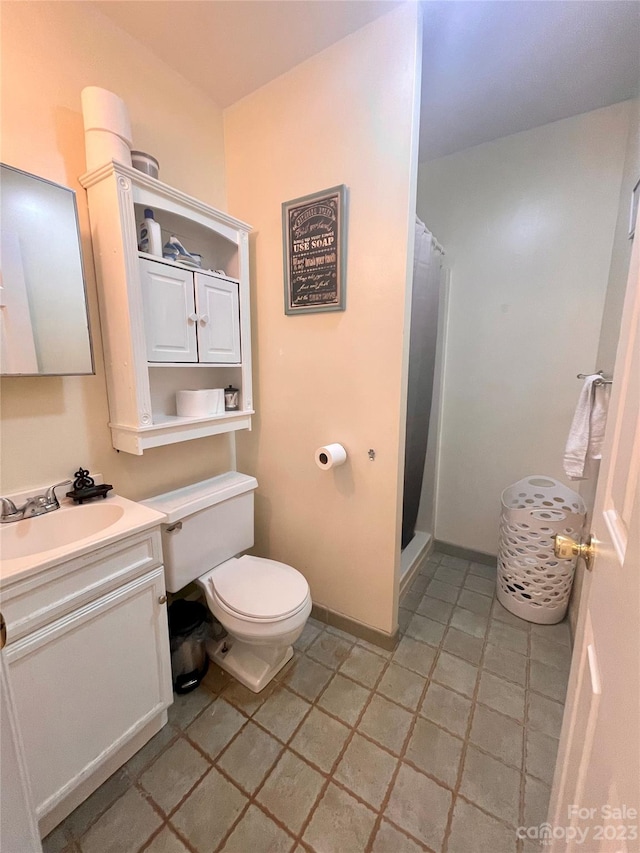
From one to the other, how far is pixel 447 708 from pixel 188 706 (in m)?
1.05

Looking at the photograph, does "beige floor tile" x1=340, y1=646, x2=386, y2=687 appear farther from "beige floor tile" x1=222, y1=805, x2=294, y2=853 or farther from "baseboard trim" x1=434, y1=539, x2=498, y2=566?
"baseboard trim" x1=434, y1=539, x2=498, y2=566

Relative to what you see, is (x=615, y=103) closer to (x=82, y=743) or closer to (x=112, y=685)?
(x=112, y=685)

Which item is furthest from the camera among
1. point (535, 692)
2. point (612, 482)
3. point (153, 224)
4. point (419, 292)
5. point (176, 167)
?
point (419, 292)

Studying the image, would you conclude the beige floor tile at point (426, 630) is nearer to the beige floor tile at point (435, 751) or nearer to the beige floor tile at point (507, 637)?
the beige floor tile at point (507, 637)

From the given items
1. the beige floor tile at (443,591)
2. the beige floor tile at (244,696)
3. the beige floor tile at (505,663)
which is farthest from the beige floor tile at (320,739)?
the beige floor tile at (443,591)

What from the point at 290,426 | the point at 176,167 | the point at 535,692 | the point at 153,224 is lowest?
the point at 535,692

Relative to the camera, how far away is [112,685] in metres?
1.10

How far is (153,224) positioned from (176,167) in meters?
0.47

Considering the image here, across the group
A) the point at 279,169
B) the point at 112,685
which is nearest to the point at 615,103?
the point at 279,169

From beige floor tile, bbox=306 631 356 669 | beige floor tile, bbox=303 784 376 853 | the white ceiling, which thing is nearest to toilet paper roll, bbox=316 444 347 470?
beige floor tile, bbox=306 631 356 669

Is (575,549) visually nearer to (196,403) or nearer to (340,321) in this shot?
(340,321)

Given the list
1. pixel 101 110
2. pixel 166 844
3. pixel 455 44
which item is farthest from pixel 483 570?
pixel 101 110

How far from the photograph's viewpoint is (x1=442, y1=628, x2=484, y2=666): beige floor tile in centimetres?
164

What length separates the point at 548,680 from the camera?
1512 millimetres
